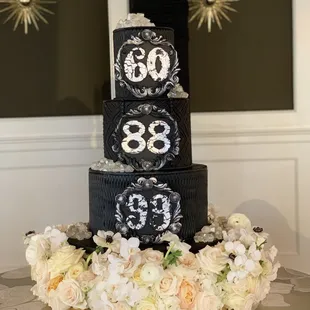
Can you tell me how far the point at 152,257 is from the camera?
1812 millimetres

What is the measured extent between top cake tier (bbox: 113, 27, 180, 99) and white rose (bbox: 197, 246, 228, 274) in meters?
Result: 0.54

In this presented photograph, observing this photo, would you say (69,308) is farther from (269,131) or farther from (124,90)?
(269,131)

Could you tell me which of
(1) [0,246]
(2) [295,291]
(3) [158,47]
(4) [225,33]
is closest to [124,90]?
(3) [158,47]

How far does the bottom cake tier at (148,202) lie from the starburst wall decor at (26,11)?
1261mm

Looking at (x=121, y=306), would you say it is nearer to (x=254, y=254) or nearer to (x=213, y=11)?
(x=254, y=254)

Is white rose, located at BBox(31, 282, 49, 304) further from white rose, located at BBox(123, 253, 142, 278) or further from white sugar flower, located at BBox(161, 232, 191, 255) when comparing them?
white sugar flower, located at BBox(161, 232, 191, 255)

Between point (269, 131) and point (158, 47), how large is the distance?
47.9 inches

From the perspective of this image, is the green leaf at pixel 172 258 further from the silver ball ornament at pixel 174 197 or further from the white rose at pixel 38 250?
the white rose at pixel 38 250

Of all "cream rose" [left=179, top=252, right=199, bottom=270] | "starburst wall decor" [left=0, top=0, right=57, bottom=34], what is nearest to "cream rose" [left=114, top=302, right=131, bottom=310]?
"cream rose" [left=179, top=252, right=199, bottom=270]

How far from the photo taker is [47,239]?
6.54ft

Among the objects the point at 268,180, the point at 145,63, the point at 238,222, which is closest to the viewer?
the point at 145,63

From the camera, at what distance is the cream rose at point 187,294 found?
5.87 ft

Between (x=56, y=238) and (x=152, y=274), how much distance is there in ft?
1.31

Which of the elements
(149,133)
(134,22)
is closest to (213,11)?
(134,22)
